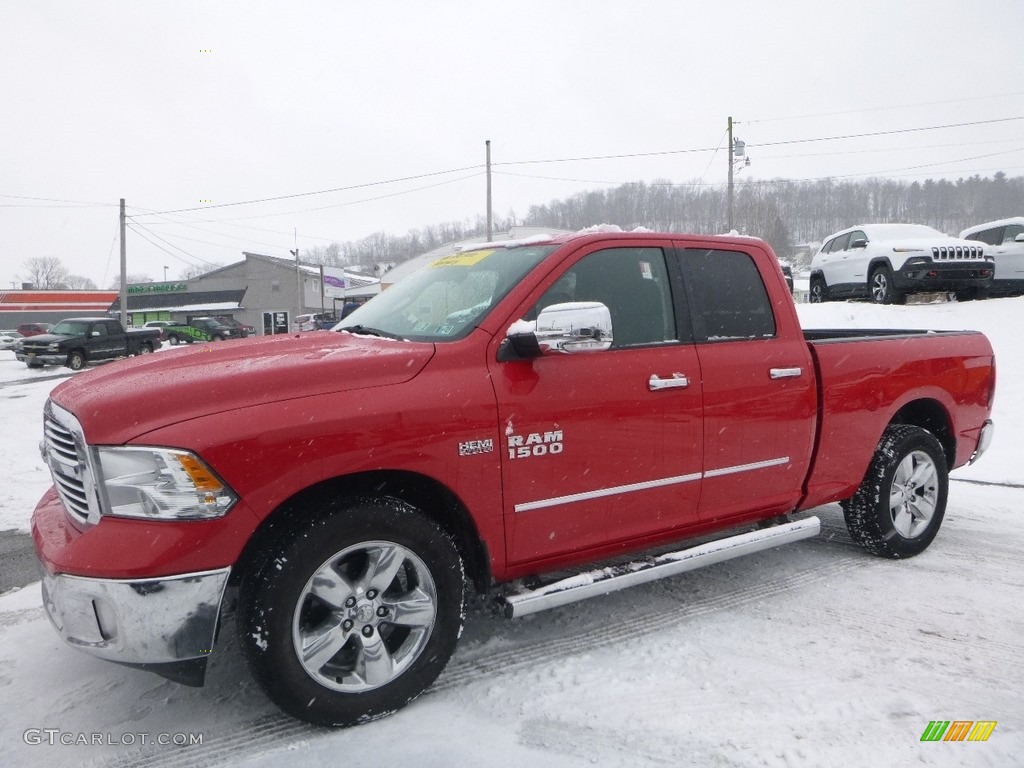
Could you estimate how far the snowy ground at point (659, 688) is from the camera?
8.08 feet

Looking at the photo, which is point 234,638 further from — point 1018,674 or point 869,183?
point 869,183

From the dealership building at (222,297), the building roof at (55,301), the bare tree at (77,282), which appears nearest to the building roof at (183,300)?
the dealership building at (222,297)

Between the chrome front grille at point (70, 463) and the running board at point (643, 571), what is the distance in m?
1.57

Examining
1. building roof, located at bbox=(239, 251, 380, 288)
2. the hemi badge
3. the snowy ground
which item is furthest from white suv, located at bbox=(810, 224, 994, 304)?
building roof, located at bbox=(239, 251, 380, 288)

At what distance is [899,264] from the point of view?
1379 centimetres

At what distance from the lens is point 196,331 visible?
39188 mm

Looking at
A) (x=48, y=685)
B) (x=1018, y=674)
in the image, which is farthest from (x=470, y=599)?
(x=1018, y=674)

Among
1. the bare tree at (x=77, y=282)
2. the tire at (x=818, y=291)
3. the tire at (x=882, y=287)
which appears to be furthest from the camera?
the bare tree at (x=77, y=282)

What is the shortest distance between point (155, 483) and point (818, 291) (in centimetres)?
1713

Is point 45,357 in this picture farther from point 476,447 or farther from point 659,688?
point 659,688

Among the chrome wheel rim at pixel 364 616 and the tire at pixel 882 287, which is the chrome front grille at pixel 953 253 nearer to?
the tire at pixel 882 287

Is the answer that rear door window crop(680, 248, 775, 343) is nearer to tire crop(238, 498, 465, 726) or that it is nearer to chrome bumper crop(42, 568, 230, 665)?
tire crop(238, 498, 465, 726)

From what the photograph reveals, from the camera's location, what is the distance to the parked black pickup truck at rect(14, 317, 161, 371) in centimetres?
2208

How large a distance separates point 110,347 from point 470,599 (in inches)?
947
